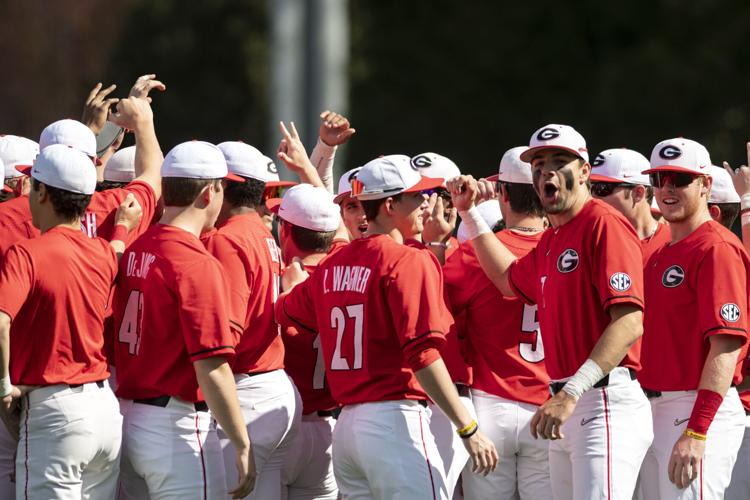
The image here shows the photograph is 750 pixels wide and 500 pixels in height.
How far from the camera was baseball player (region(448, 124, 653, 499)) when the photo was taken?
20.0ft

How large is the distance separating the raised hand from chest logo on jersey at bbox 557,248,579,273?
2.34 metres

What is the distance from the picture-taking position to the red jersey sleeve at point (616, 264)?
616 cm

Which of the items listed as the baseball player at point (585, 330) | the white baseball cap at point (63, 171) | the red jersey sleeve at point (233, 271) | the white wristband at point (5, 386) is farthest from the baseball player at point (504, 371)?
the white wristband at point (5, 386)

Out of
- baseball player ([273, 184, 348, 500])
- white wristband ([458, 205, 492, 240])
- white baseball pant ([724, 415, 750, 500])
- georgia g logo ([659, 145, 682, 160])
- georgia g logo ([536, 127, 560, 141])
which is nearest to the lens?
georgia g logo ([536, 127, 560, 141])

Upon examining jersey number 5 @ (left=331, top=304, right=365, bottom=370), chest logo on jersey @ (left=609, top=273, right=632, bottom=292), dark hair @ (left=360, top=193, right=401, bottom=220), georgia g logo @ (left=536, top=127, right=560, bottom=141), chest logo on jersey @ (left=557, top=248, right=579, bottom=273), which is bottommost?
jersey number 5 @ (left=331, top=304, right=365, bottom=370)

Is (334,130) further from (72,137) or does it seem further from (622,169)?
(72,137)

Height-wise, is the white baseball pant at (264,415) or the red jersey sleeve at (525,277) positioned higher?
the red jersey sleeve at (525,277)

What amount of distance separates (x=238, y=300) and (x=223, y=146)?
3.79ft

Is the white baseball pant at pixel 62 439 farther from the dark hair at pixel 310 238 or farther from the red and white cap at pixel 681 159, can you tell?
the red and white cap at pixel 681 159

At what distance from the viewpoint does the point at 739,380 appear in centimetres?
691

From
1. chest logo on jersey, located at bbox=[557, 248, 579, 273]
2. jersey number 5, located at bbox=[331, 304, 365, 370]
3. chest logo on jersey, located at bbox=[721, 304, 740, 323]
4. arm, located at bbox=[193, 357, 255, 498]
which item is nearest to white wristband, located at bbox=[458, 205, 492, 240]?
chest logo on jersey, located at bbox=[557, 248, 579, 273]

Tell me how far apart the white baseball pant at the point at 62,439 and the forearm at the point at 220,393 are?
0.48 m

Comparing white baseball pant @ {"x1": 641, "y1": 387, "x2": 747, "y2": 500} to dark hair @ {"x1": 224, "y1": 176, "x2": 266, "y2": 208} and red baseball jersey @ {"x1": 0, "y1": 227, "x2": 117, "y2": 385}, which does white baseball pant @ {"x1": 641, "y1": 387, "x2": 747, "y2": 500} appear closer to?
dark hair @ {"x1": 224, "y1": 176, "x2": 266, "y2": 208}

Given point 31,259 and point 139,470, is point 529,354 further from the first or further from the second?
point 31,259
